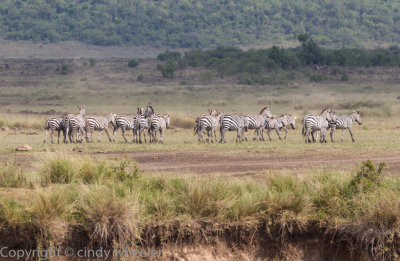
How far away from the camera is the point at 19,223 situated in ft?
32.7

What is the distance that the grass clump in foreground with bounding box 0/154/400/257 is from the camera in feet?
32.1

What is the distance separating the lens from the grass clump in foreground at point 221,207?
32.1 feet

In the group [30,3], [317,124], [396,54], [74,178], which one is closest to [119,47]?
[30,3]

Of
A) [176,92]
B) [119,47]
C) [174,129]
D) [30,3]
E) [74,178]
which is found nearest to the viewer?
[74,178]

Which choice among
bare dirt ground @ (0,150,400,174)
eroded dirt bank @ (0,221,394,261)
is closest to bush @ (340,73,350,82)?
bare dirt ground @ (0,150,400,174)

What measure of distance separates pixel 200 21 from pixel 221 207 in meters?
108

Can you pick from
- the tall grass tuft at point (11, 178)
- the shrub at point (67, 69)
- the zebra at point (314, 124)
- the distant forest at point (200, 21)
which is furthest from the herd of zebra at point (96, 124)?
the distant forest at point (200, 21)

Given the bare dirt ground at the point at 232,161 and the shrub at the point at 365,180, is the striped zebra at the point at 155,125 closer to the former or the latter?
the bare dirt ground at the point at 232,161

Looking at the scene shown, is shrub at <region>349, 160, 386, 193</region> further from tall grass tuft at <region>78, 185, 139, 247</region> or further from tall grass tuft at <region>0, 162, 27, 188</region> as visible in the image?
tall grass tuft at <region>0, 162, 27, 188</region>

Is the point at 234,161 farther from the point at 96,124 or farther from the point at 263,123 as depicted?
the point at 96,124

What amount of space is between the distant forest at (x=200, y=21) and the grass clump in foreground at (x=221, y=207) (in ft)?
320

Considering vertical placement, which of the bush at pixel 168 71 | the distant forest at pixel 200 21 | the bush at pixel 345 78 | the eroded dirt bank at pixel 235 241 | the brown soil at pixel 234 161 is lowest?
the eroded dirt bank at pixel 235 241

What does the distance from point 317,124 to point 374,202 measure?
56.4 ft

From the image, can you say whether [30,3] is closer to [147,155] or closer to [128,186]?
[147,155]
